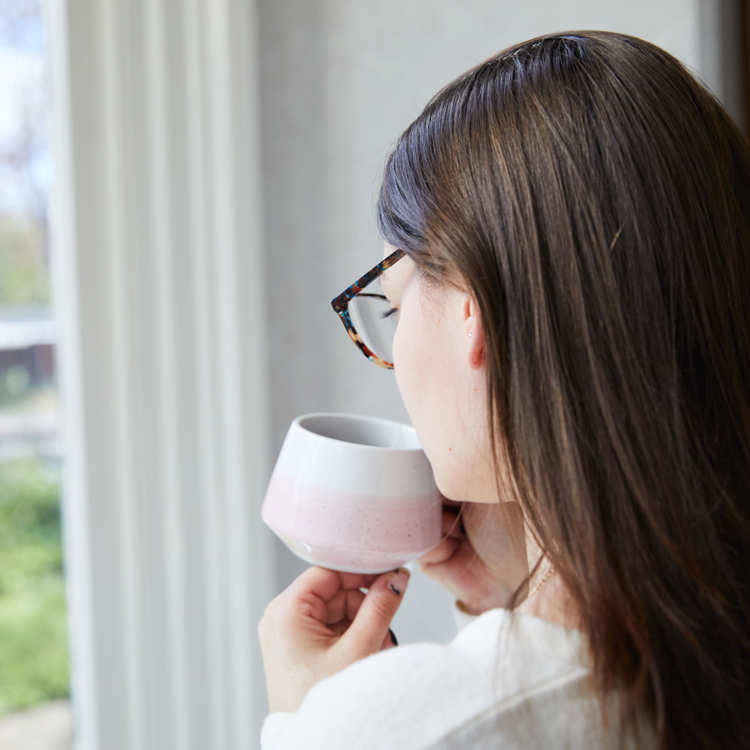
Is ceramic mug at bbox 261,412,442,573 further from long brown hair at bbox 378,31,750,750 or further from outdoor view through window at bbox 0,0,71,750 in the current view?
outdoor view through window at bbox 0,0,71,750

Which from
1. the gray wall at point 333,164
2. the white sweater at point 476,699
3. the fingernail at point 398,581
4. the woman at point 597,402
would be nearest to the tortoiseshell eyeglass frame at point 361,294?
the woman at point 597,402

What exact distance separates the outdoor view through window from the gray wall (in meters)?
0.38

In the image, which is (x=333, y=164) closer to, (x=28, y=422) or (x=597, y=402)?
(x=28, y=422)

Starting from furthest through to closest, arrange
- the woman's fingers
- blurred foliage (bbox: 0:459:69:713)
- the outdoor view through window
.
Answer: blurred foliage (bbox: 0:459:69:713) → the outdoor view through window → the woman's fingers

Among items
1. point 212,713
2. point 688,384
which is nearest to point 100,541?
point 212,713

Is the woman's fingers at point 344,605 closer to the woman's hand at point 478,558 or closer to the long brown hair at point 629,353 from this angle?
the woman's hand at point 478,558

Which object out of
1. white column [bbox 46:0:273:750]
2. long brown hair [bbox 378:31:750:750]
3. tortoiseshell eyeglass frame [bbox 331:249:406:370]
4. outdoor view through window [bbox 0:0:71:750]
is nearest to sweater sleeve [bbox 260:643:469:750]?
long brown hair [bbox 378:31:750:750]

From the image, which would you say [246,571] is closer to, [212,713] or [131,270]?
[212,713]

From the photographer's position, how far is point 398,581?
799 millimetres

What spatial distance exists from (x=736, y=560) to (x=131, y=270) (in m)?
0.90

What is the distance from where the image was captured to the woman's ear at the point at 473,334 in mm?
626

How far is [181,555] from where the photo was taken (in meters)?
1.23

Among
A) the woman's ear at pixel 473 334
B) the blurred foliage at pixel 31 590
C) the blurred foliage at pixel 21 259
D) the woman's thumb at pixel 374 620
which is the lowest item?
the blurred foliage at pixel 31 590

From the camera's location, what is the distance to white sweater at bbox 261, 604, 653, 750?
1.70ft
